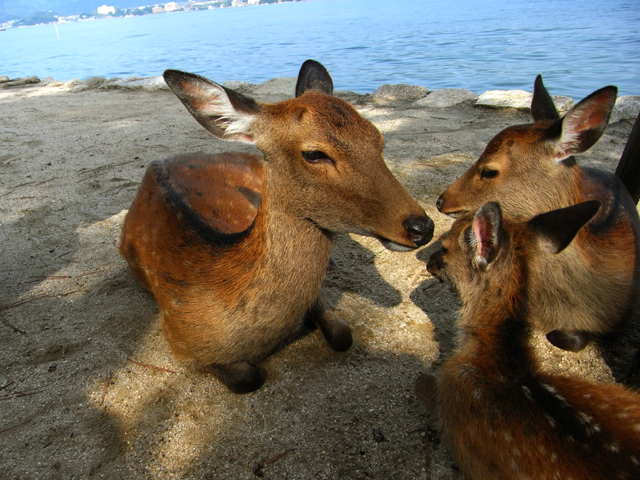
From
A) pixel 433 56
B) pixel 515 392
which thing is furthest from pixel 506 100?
pixel 433 56

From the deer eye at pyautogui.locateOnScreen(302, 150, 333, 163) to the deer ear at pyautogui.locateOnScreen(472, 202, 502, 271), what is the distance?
69cm

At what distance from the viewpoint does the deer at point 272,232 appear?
223 cm

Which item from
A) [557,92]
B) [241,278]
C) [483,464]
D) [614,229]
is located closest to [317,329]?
[241,278]

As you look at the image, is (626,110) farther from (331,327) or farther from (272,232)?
(272,232)

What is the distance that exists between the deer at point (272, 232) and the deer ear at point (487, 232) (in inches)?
8.2

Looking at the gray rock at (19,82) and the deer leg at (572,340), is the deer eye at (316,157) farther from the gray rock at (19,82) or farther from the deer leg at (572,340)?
the gray rock at (19,82)

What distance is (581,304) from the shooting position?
2703mm

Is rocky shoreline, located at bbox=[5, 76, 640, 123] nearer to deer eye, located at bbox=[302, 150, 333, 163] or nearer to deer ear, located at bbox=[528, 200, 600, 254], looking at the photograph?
deer ear, located at bbox=[528, 200, 600, 254]

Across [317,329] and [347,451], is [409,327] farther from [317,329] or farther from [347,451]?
[347,451]

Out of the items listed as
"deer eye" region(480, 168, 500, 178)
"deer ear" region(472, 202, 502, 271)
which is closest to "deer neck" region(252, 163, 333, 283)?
"deer ear" region(472, 202, 502, 271)

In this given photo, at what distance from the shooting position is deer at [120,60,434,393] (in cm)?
223

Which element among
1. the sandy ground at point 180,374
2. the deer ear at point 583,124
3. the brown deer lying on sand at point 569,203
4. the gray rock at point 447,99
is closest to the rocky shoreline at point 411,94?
the gray rock at point 447,99

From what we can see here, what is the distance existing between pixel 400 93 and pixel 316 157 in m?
6.84

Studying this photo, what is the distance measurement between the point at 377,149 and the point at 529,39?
19.5 meters
